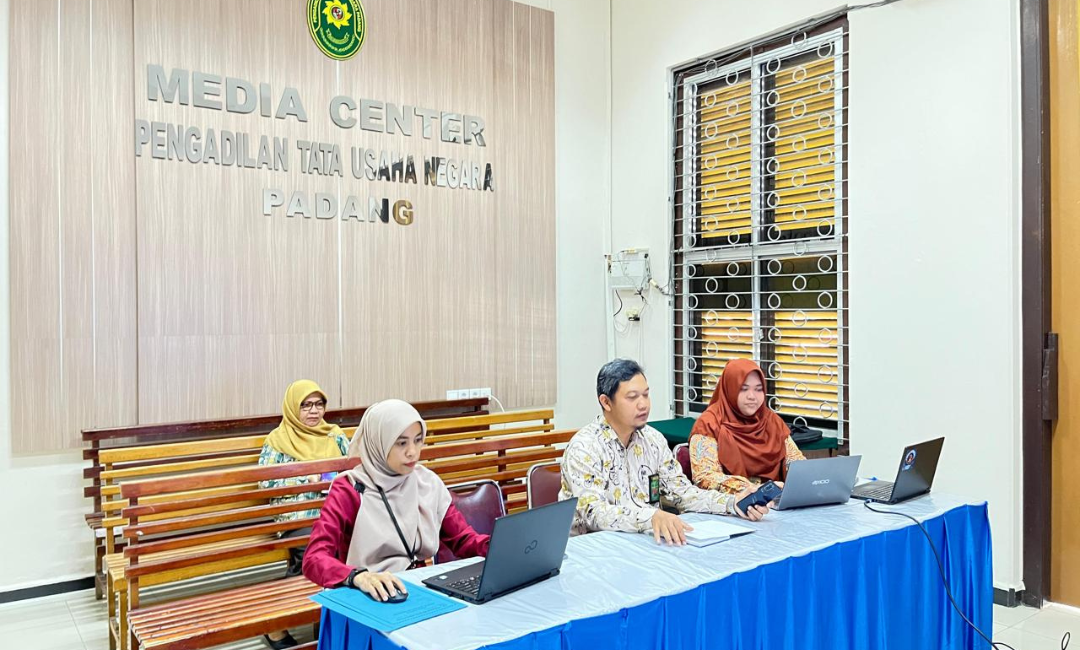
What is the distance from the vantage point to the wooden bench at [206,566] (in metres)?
2.78

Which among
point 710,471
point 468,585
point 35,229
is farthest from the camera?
point 35,229

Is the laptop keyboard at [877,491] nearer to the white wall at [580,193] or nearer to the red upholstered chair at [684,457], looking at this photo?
the red upholstered chair at [684,457]

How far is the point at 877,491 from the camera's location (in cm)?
305

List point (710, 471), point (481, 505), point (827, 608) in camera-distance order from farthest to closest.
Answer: point (710, 471)
point (481, 505)
point (827, 608)

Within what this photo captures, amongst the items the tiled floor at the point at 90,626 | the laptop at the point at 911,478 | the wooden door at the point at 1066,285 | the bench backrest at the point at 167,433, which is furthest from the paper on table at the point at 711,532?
the bench backrest at the point at 167,433

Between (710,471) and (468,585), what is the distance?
60.6 inches

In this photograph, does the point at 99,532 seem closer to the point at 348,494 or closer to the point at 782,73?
the point at 348,494

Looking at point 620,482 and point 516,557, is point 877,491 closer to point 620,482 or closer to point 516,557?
point 620,482

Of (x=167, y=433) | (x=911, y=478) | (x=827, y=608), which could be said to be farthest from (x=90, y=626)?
(x=911, y=478)

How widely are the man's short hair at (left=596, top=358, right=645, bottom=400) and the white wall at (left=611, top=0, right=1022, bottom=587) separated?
6.78 ft

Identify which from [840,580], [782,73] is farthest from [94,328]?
[782,73]

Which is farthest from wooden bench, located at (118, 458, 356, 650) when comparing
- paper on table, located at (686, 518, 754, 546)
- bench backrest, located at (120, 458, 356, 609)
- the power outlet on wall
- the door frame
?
the door frame

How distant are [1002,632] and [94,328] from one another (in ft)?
14.9

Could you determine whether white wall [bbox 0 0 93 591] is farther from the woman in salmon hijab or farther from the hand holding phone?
the hand holding phone
